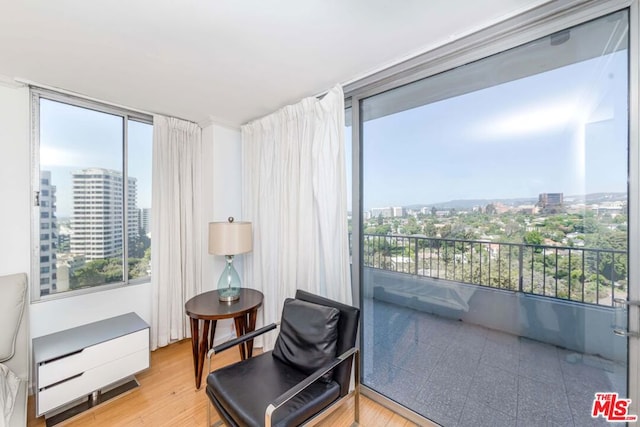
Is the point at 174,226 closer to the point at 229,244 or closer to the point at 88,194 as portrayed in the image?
the point at 88,194

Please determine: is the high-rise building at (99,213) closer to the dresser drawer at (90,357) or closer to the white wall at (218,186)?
the white wall at (218,186)

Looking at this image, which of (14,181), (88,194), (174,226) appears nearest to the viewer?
(14,181)

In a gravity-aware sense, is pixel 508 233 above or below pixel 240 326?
above

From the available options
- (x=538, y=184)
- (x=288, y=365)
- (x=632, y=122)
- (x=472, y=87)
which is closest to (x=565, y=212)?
(x=538, y=184)

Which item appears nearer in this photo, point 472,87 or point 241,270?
point 472,87

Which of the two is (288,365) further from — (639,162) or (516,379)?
(639,162)

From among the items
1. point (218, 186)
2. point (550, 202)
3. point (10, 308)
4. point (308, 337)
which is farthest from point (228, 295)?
point (550, 202)

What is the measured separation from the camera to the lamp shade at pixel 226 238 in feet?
7.44

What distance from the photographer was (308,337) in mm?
1717

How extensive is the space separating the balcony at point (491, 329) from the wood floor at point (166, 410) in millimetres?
203

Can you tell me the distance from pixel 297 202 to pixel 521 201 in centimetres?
161

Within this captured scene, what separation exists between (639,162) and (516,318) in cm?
93

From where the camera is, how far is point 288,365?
5.76ft

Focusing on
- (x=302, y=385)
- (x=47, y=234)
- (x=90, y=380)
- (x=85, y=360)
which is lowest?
(x=90, y=380)
